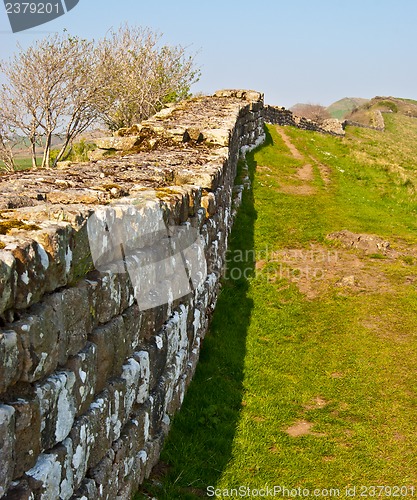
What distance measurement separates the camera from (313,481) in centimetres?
587

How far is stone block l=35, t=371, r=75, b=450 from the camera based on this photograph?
3234mm

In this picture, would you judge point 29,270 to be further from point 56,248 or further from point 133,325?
point 133,325

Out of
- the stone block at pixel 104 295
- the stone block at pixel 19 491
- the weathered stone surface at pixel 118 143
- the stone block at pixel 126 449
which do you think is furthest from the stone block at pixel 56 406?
the weathered stone surface at pixel 118 143

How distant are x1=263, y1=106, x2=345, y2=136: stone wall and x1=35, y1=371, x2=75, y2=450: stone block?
2999 centimetres

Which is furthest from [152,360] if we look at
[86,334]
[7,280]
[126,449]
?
[7,280]

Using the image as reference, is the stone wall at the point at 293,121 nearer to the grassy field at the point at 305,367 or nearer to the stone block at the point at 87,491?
the grassy field at the point at 305,367

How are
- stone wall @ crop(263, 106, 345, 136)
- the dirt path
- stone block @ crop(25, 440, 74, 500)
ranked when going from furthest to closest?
stone wall @ crop(263, 106, 345, 136) → the dirt path → stone block @ crop(25, 440, 74, 500)

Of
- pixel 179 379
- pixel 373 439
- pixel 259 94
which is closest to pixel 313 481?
pixel 373 439

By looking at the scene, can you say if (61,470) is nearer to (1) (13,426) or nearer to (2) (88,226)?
(1) (13,426)

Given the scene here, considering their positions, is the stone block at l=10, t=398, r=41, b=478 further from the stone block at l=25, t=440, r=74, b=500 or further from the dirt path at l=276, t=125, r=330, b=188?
the dirt path at l=276, t=125, r=330, b=188

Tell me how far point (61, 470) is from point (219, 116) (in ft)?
49.9

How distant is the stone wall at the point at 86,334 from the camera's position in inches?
118

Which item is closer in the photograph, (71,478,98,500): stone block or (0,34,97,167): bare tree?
(71,478,98,500): stone block

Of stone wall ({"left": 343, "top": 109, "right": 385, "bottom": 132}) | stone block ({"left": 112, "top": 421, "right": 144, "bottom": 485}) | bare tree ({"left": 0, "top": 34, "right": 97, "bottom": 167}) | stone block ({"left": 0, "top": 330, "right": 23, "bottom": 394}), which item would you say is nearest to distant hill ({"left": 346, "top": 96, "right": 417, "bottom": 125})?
stone wall ({"left": 343, "top": 109, "right": 385, "bottom": 132})
